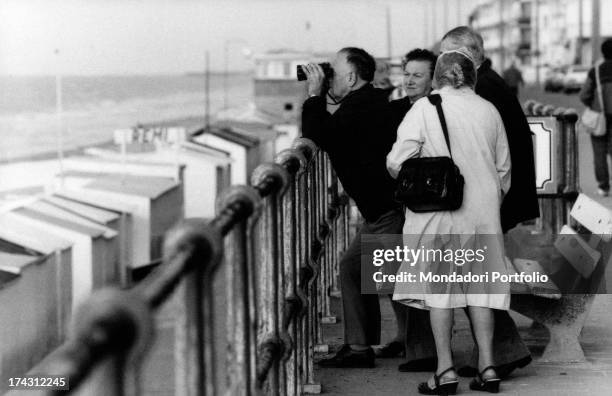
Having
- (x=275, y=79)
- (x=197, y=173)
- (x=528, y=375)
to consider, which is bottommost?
(x=275, y=79)

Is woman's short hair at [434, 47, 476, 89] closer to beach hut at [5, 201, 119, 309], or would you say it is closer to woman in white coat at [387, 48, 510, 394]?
woman in white coat at [387, 48, 510, 394]

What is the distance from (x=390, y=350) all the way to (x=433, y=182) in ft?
5.08

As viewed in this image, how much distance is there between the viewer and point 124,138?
72.6 feet

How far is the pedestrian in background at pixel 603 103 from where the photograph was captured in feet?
45.7

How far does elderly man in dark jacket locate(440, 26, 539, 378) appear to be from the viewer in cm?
612

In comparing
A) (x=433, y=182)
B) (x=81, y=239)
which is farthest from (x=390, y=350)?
(x=81, y=239)

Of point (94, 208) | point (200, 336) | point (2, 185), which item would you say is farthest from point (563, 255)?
point (2, 185)

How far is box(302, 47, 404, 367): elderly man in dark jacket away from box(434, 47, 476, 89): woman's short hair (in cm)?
63

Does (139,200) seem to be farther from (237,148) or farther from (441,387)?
(441,387)

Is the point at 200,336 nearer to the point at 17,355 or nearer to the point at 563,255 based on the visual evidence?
the point at 563,255

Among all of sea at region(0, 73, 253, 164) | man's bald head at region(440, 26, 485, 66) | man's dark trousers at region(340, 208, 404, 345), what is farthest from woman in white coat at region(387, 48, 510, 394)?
sea at region(0, 73, 253, 164)

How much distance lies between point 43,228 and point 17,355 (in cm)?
236

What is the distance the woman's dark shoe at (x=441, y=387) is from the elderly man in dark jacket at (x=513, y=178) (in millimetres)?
389

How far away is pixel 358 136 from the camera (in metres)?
6.29
